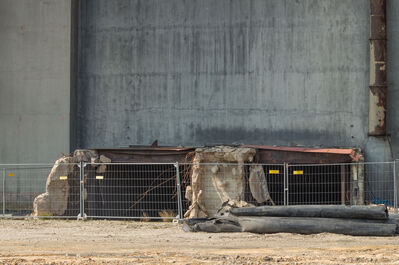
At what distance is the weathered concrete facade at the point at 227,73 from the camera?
75.4ft

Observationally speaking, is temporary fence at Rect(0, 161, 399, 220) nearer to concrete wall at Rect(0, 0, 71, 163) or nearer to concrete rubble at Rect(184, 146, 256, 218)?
concrete rubble at Rect(184, 146, 256, 218)

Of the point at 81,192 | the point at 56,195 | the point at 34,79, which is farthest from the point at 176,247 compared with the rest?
the point at 34,79

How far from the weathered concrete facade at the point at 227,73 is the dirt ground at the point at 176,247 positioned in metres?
6.59

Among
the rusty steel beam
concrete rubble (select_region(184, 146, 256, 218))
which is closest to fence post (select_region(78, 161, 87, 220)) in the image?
concrete rubble (select_region(184, 146, 256, 218))

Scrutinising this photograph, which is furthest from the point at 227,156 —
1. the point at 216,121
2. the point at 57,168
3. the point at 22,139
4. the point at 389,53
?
the point at 22,139

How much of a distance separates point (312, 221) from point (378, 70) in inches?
315

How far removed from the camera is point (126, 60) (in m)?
24.5

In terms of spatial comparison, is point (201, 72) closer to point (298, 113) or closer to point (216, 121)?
point (216, 121)

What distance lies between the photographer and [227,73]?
23.7 m

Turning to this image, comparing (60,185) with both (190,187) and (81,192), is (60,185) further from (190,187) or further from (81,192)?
(190,187)

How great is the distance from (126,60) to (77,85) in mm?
2070

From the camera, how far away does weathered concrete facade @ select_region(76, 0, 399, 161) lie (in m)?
23.0

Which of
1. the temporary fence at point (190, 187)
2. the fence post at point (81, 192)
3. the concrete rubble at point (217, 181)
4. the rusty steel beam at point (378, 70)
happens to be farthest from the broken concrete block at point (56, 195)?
the rusty steel beam at point (378, 70)

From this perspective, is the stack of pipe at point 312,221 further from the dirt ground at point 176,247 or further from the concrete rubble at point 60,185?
the concrete rubble at point 60,185
